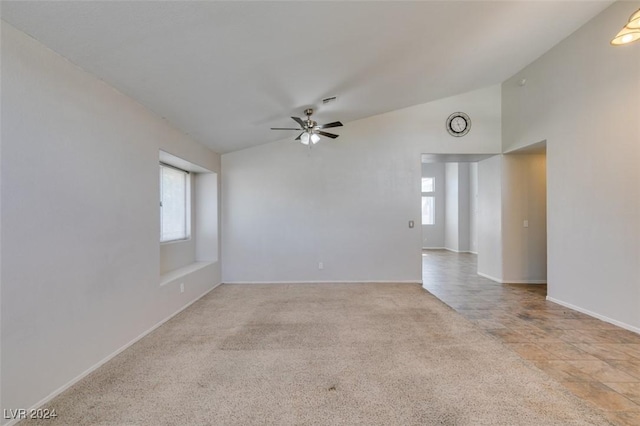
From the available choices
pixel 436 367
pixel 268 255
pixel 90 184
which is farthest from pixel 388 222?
pixel 90 184

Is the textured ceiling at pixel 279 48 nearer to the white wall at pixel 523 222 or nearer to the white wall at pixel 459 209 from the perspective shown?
the white wall at pixel 523 222

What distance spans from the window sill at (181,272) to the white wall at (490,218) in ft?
17.6

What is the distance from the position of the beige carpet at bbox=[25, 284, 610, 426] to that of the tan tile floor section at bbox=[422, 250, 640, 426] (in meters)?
0.20

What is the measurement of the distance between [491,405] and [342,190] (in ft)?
13.5

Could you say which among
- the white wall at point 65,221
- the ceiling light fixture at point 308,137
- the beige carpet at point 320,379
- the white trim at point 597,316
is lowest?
the white trim at point 597,316

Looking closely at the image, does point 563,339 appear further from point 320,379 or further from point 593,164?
point 320,379

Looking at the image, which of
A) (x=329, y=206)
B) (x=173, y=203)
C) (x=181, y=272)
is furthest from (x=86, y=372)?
(x=329, y=206)

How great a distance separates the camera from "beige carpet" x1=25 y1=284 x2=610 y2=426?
184 cm

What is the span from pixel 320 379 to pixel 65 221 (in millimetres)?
2260

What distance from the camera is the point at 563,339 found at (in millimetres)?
2986

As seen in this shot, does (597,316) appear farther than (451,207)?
No

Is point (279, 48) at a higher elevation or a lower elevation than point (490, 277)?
higher

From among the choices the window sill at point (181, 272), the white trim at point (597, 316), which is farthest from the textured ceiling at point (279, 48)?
the white trim at point (597, 316)

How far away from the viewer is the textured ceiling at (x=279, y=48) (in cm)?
194
